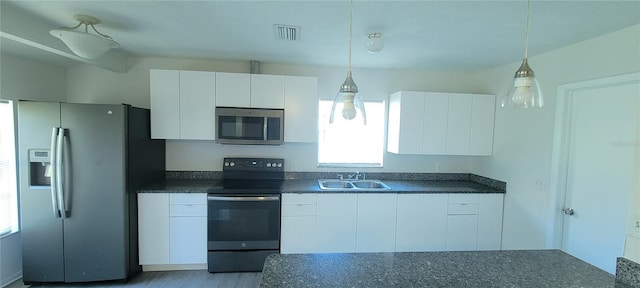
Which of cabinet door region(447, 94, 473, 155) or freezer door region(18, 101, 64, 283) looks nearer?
freezer door region(18, 101, 64, 283)

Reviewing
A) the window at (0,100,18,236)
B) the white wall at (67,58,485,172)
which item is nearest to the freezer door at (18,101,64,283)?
the window at (0,100,18,236)

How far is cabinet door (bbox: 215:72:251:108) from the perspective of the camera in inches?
113

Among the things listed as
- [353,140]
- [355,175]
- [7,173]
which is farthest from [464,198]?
[7,173]

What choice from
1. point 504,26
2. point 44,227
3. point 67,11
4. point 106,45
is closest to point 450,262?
point 504,26

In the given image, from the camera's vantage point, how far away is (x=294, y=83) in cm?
296

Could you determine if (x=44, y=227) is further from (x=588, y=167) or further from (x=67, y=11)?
(x=588, y=167)

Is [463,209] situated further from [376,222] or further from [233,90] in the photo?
[233,90]

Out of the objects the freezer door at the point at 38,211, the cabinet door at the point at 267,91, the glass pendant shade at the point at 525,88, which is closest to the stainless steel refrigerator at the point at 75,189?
the freezer door at the point at 38,211

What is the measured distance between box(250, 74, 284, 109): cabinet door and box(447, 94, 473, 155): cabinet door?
6.32ft

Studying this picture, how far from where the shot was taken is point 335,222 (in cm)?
285

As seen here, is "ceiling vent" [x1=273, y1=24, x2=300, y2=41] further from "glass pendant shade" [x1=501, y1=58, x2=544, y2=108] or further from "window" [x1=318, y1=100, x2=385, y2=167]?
"glass pendant shade" [x1=501, y1=58, x2=544, y2=108]

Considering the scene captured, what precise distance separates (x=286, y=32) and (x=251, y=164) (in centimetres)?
165

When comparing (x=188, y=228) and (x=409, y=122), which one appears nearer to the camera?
(x=188, y=228)

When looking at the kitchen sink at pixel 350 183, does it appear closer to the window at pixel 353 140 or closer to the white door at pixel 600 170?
the window at pixel 353 140
